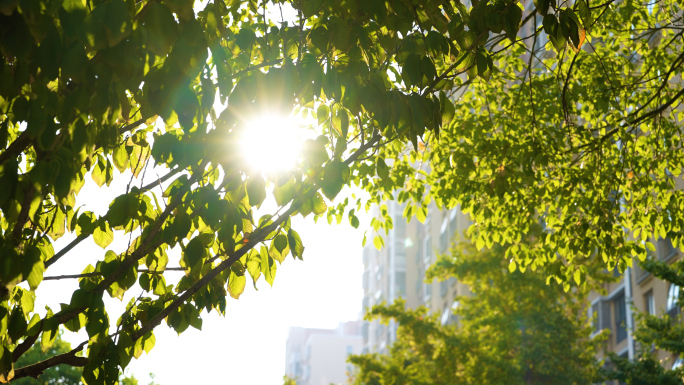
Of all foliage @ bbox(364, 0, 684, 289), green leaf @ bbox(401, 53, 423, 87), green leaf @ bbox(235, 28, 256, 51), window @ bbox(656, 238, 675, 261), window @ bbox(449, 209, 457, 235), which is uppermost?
window @ bbox(449, 209, 457, 235)

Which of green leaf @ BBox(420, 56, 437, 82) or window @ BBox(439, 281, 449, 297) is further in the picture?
window @ BBox(439, 281, 449, 297)

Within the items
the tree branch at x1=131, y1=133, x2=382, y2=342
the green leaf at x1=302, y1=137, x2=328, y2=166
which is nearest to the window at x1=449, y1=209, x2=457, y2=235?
the tree branch at x1=131, y1=133, x2=382, y2=342

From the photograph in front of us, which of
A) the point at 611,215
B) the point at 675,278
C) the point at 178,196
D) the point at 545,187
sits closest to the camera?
the point at 178,196

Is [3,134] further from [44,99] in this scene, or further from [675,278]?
[675,278]

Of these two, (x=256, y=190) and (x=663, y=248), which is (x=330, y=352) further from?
(x=256, y=190)

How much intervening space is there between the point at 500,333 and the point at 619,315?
9.86 metres

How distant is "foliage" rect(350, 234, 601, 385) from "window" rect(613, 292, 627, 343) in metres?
6.34

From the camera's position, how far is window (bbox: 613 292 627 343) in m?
27.8

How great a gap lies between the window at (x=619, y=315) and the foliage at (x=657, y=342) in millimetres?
9035

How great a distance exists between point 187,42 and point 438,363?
19.2m

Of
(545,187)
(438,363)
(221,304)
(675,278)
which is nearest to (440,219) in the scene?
(438,363)

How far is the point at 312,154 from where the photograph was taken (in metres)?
3.91

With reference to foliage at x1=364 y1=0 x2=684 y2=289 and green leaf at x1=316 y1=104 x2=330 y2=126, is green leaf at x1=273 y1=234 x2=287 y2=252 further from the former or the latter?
foliage at x1=364 y1=0 x2=684 y2=289

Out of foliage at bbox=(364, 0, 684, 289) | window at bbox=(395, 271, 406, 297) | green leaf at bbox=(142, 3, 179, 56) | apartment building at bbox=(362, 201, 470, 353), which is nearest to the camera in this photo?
green leaf at bbox=(142, 3, 179, 56)
